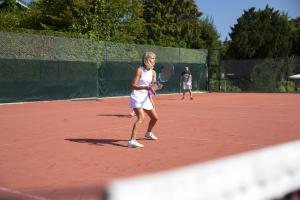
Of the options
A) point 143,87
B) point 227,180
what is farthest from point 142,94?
point 227,180

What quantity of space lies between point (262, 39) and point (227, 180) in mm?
42258

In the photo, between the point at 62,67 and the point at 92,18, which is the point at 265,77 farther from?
the point at 62,67

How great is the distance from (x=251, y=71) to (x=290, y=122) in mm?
19805

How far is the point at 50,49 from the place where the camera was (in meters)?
21.7

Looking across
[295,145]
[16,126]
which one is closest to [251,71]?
[16,126]

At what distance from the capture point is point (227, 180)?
2.02 metres

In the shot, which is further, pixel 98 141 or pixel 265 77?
pixel 265 77

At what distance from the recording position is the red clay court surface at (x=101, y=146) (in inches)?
206

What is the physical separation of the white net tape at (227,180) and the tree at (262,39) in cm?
4137

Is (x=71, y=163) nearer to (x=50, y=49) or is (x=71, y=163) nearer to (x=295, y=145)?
(x=295, y=145)

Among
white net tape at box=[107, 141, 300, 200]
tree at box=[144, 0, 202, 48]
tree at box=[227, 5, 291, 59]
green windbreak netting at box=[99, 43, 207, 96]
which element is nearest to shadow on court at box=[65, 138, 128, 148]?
white net tape at box=[107, 141, 300, 200]

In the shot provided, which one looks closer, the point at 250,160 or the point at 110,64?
the point at 250,160

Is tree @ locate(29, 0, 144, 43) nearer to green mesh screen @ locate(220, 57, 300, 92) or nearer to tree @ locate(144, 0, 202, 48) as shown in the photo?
tree @ locate(144, 0, 202, 48)

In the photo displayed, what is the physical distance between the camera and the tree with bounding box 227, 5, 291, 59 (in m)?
42.7
